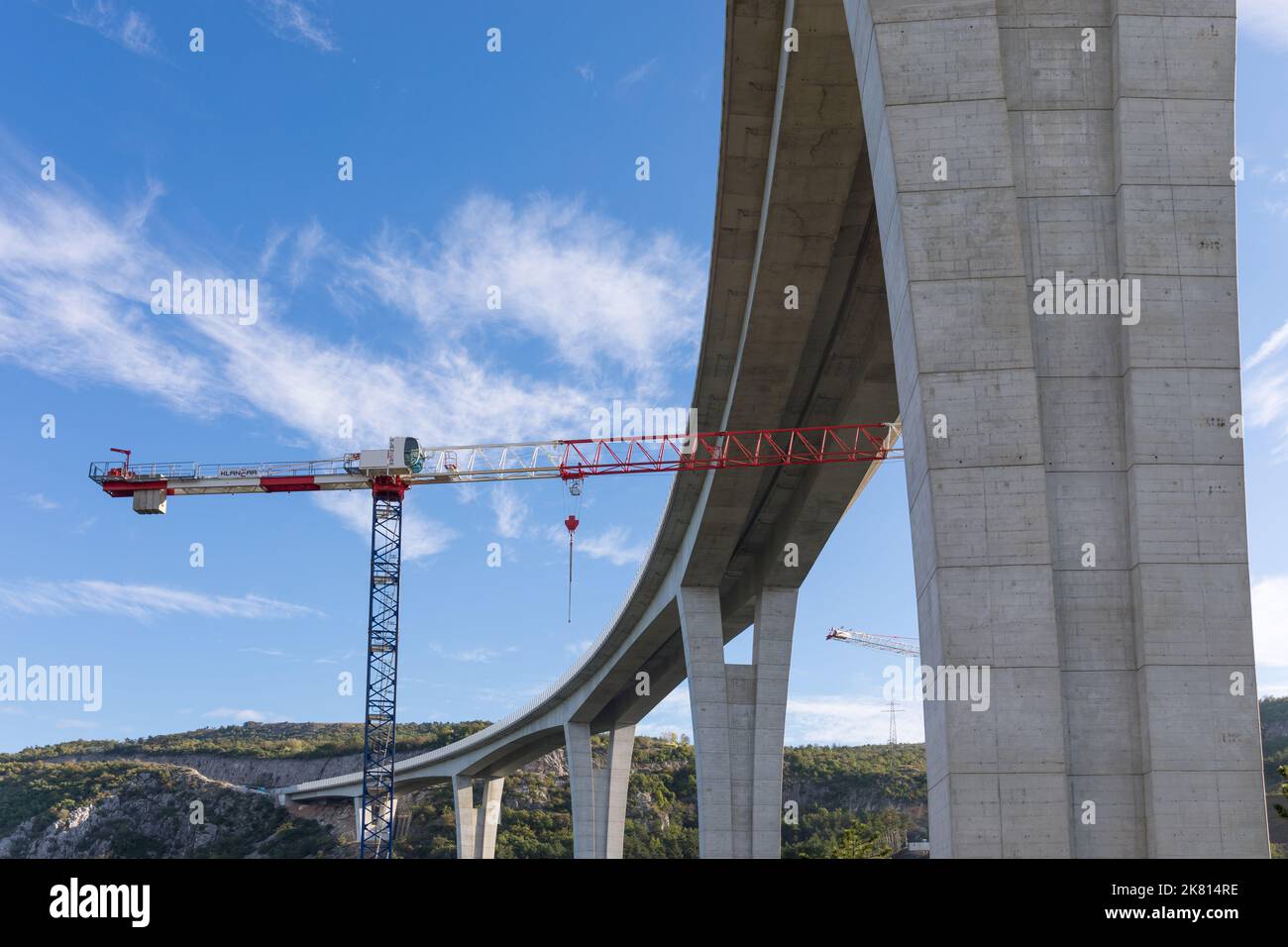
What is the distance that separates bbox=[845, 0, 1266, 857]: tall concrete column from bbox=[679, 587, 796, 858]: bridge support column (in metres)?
32.4

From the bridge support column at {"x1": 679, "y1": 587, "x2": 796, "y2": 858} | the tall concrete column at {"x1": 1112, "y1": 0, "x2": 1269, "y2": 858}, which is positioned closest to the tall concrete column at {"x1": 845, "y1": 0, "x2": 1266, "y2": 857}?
the tall concrete column at {"x1": 1112, "y1": 0, "x2": 1269, "y2": 858}

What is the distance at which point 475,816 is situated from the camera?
110 metres

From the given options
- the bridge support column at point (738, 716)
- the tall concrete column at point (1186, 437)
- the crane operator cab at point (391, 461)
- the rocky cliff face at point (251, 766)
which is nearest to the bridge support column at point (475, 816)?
the rocky cliff face at point (251, 766)

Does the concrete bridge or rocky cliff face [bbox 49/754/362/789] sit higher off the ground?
the concrete bridge

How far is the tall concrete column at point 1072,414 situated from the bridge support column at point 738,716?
3244 cm

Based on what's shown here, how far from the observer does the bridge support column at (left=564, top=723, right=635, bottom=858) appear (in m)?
77.2

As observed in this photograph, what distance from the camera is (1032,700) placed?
48.5 feet

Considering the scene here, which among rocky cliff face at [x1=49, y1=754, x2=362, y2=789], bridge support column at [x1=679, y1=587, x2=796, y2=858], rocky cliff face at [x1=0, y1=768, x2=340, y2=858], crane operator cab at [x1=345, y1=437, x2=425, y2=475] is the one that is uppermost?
crane operator cab at [x1=345, y1=437, x2=425, y2=475]

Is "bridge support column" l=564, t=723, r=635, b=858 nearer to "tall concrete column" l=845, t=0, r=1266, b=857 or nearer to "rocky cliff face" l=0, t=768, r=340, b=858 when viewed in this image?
"rocky cliff face" l=0, t=768, r=340, b=858

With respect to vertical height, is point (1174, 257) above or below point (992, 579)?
above
